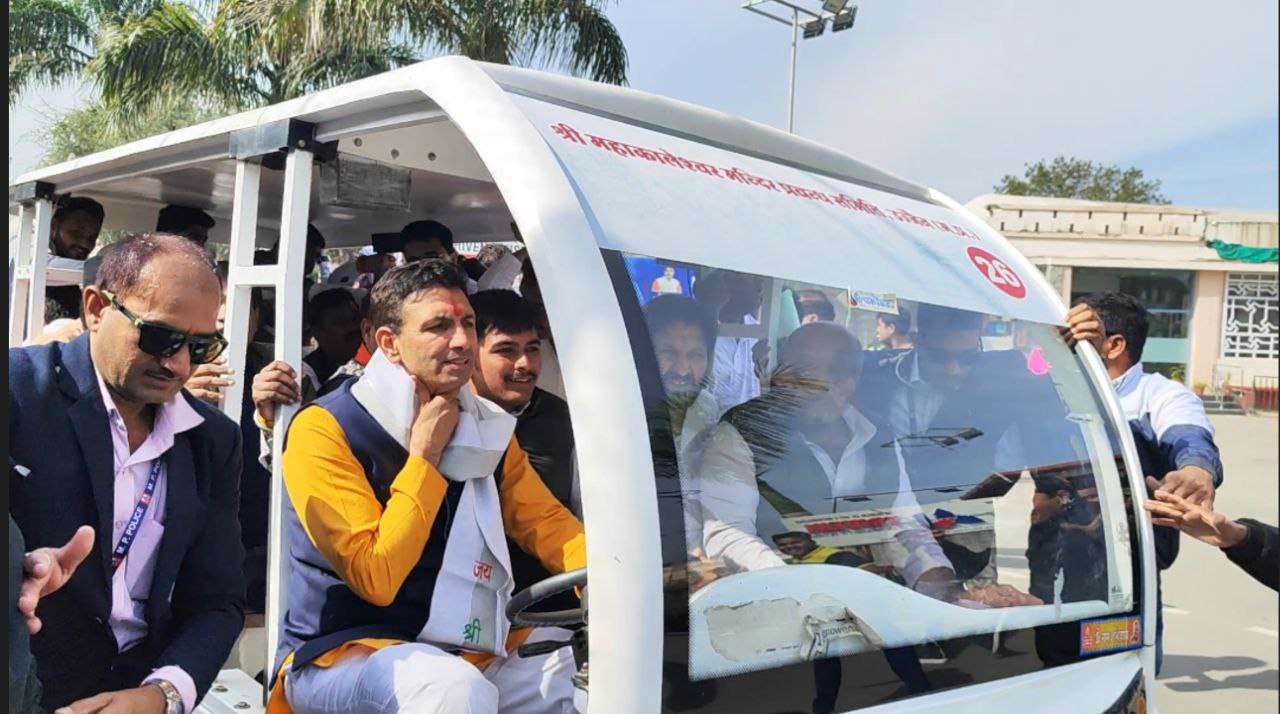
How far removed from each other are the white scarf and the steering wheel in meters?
0.26

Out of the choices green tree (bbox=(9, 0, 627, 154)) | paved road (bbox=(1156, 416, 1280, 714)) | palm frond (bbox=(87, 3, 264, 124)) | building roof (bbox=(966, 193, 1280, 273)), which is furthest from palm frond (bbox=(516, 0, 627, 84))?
building roof (bbox=(966, 193, 1280, 273))

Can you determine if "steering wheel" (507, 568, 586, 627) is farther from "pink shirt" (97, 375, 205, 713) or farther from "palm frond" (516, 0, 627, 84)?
"palm frond" (516, 0, 627, 84)

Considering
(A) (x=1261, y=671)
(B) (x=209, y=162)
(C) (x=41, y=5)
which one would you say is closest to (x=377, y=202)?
(B) (x=209, y=162)

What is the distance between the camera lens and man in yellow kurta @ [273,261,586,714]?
2125 mm

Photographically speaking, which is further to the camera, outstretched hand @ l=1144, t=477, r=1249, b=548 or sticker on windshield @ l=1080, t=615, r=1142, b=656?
outstretched hand @ l=1144, t=477, r=1249, b=548

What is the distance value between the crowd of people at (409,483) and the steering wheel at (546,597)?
18 cm

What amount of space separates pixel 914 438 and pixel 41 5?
16.3 feet

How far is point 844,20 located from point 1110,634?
2.01 metres

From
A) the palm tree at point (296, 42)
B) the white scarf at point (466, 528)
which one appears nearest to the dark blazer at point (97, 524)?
the white scarf at point (466, 528)

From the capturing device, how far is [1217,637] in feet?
20.4

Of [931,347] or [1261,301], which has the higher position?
[1261,301]

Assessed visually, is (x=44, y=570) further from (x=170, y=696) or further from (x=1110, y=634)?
(x=1110, y=634)

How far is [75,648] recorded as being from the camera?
6.59 ft

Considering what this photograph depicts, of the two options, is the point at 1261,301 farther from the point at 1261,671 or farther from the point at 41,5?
the point at 41,5
